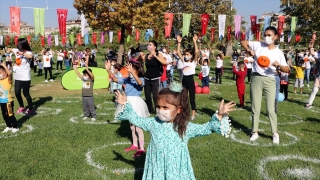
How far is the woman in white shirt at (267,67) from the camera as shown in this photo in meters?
5.51

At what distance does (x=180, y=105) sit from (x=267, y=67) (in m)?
3.21

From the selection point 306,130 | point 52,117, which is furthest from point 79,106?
point 306,130

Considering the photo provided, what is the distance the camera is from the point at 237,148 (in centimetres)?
550

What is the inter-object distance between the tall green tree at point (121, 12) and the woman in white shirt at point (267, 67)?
1718 centimetres

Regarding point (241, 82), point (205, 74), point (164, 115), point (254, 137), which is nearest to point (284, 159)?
point (254, 137)

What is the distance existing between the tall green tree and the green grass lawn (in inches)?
584

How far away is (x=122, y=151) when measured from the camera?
540 cm

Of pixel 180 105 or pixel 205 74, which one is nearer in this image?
pixel 180 105

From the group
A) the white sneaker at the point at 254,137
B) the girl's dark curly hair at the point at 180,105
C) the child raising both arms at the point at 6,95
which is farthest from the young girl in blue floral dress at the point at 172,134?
the child raising both arms at the point at 6,95

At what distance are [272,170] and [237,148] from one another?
1012 millimetres

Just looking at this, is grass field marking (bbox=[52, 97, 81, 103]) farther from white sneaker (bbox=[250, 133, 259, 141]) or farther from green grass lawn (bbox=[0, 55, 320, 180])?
white sneaker (bbox=[250, 133, 259, 141])

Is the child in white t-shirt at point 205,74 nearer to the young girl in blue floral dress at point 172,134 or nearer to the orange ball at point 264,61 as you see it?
the orange ball at point 264,61

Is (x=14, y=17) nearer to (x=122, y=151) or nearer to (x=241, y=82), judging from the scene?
(x=241, y=82)

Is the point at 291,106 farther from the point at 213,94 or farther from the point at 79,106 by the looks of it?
the point at 79,106
